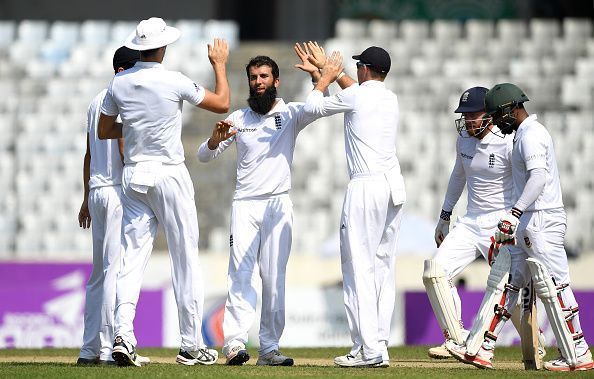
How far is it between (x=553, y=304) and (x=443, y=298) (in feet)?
3.95

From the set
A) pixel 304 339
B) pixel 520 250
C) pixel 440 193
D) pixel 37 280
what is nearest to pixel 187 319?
pixel 520 250

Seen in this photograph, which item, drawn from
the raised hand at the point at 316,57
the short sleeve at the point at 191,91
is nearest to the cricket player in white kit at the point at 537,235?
the raised hand at the point at 316,57

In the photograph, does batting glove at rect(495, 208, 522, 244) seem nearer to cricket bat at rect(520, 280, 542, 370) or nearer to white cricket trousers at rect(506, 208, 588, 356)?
white cricket trousers at rect(506, 208, 588, 356)

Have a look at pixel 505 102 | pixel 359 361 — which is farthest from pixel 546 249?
pixel 359 361

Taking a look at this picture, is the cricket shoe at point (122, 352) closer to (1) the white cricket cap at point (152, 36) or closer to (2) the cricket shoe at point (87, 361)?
(2) the cricket shoe at point (87, 361)

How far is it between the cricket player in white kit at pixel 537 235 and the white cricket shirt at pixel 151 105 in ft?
7.19

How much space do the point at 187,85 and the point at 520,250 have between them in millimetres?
2605

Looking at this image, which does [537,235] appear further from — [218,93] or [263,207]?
[218,93]

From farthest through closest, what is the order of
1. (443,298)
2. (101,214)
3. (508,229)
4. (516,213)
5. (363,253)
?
(443,298) → (101,214) → (363,253) → (516,213) → (508,229)

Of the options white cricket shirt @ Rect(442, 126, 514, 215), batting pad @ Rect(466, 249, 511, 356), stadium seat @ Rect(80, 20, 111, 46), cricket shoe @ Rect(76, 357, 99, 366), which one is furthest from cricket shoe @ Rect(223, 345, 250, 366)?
stadium seat @ Rect(80, 20, 111, 46)

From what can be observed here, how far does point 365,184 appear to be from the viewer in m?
8.84

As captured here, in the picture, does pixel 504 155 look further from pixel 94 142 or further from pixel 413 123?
pixel 413 123

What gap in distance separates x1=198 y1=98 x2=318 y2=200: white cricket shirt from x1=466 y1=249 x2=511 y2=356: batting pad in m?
1.65

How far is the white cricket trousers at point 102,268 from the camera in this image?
883 centimetres
